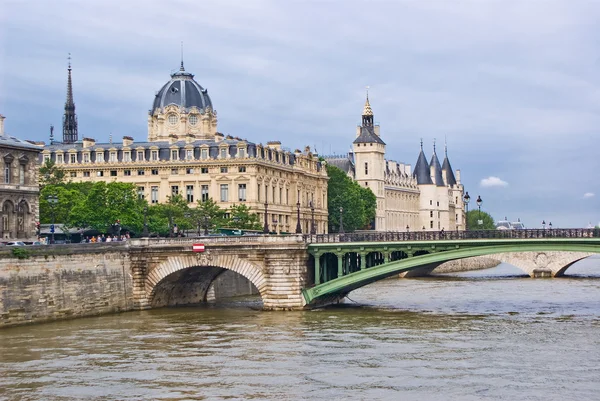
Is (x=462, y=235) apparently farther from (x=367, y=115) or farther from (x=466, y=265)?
(x=367, y=115)

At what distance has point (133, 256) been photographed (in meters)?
74.9

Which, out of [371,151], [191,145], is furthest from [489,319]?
[371,151]

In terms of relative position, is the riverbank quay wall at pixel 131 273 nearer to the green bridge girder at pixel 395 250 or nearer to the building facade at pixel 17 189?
the green bridge girder at pixel 395 250

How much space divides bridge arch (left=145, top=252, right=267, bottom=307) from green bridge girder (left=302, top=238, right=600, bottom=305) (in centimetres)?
362

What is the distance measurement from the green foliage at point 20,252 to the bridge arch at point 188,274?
11.3 meters

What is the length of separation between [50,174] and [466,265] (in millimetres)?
55012

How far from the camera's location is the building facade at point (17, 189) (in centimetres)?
7812

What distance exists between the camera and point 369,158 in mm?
184625

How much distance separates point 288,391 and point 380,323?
20.9 metres

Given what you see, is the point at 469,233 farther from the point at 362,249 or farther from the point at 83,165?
the point at 83,165

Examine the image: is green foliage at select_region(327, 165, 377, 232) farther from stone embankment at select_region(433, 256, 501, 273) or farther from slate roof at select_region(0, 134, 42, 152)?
slate roof at select_region(0, 134, 42, 152)

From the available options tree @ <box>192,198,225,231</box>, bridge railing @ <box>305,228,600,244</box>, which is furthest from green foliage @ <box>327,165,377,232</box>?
bridge railing @ <box>305,228,600,244</box>

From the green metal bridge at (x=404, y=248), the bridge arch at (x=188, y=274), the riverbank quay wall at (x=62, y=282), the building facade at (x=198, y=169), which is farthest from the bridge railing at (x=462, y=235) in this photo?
the building facade at (x=198, y=169)

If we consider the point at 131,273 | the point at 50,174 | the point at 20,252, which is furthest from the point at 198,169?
the point at 20,252
